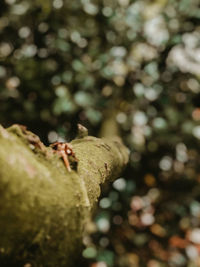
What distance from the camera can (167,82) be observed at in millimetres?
2107

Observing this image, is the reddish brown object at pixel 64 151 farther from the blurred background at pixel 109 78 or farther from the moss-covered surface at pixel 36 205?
the blurred background at pixel 109 78

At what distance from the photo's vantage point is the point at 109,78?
204 centimetres

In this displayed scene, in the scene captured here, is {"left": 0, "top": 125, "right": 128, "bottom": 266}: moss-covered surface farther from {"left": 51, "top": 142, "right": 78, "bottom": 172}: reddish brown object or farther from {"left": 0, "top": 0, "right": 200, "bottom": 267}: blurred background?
{"left": 0, "top": 0, "right": 200, "bottom": 267}: blurred background

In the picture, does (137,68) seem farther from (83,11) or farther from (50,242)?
(50,242)

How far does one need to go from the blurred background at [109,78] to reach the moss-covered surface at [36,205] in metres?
1.51

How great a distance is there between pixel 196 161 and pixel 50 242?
2.03 metres

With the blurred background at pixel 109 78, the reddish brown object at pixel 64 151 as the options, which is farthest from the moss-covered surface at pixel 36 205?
the blurred background at pixel 109 78

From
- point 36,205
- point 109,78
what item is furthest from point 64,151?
point 109,78

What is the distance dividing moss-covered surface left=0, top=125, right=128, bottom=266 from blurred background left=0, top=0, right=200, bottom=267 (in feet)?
4.97

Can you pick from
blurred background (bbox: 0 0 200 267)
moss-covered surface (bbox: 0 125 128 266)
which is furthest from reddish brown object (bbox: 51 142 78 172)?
blurred background (bbox: 0 0 200 267)

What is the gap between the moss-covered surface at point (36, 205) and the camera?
34 cm

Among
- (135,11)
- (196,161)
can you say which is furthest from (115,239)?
(135,11)

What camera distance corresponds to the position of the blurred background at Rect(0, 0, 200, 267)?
6.53 feet

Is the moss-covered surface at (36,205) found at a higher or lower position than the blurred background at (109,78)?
lower
